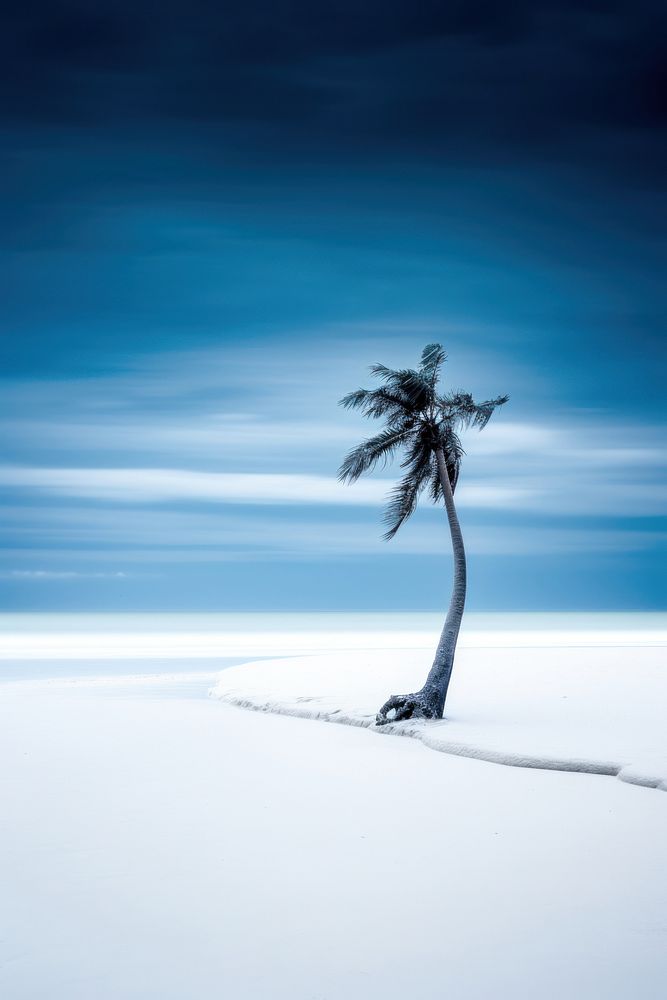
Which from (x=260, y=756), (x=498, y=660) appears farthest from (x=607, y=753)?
(x=498, y=660)

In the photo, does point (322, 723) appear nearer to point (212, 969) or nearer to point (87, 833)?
point (87, 833)

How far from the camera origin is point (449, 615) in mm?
23906

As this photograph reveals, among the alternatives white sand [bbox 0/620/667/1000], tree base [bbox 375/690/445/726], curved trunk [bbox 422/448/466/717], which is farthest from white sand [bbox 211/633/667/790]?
white sand [bbox 0/620/667/1000]

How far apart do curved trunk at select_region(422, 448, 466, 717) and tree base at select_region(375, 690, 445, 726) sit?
119mm

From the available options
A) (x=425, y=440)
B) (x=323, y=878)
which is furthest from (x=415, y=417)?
(x=323, y=878)

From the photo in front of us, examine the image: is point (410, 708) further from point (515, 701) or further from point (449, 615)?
point (515, 701)

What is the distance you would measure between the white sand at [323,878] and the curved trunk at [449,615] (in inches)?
156

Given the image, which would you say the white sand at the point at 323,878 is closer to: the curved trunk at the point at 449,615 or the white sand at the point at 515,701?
the white sand at the point at 515,701

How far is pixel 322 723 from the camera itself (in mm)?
25172

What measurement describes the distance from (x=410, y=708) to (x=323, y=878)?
13.2m

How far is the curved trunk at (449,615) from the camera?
23.8m

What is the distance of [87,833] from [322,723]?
12978 mm

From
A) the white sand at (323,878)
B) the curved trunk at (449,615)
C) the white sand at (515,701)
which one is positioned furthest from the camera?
the curved trunk at (449,615)

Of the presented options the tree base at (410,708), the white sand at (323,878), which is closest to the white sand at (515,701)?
the tree base at (410,708)
